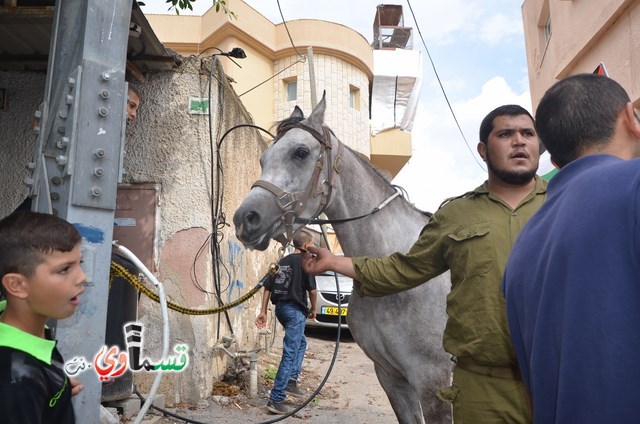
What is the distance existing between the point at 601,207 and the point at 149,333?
5120 mm

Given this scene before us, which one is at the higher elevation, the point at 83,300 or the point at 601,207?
the point at 601,207

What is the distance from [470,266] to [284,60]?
1747 cm

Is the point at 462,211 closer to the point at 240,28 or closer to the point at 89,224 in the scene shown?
the point at 89,224

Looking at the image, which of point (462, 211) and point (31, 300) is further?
point (462, 211)

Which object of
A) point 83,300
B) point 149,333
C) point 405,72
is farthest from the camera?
point 405,72

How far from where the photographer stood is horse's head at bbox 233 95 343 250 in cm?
265

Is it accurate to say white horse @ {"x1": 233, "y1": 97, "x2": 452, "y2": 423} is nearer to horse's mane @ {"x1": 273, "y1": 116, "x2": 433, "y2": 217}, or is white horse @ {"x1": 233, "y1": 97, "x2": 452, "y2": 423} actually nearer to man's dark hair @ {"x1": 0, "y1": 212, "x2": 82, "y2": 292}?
horse's mane @ {"x1": 273, "y1": 116, "x2": 433, "y2": 217}

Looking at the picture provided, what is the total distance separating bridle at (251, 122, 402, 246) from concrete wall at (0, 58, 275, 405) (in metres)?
2.82

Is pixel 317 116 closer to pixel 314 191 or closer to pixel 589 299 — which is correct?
pixel 314 191

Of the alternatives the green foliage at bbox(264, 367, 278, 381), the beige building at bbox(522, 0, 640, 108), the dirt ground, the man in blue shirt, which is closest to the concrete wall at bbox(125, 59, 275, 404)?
the dirt ground

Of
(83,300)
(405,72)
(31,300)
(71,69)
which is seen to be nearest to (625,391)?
(31,300)

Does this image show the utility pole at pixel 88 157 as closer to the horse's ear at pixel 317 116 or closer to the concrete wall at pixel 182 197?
the horse's ear at pixel 317 116

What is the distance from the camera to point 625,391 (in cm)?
89

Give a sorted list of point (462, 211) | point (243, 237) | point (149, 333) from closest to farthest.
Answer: point (462, 211) < point (243, 237) < point (149, 333)
